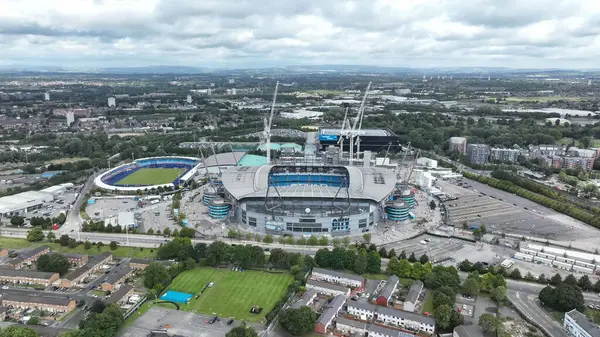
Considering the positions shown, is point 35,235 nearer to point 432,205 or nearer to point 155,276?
point 155,276

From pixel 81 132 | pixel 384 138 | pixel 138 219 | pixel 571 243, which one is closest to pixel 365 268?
pixel 571 243

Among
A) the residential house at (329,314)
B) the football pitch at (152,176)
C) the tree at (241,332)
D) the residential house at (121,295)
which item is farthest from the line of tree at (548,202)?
the football pitch at (152,176)

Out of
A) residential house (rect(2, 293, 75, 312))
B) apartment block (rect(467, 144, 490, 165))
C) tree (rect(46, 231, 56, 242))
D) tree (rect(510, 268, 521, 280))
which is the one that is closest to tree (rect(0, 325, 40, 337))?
residential house (rect(2, 293, 75, 312))

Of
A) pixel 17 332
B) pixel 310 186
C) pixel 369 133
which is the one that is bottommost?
pixel 17 332

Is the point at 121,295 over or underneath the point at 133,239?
over

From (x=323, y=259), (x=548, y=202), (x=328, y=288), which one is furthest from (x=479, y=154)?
(x=328, y=288)

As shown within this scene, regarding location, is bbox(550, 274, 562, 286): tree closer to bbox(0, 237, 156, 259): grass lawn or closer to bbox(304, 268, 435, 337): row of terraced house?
bbox(304, 268, 435, 337): row of terraced house

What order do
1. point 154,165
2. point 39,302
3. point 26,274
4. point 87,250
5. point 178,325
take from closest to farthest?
1. point 178,325
2. point 39,302
3. point 26,274
4. point 87,250
5. point 154,165
